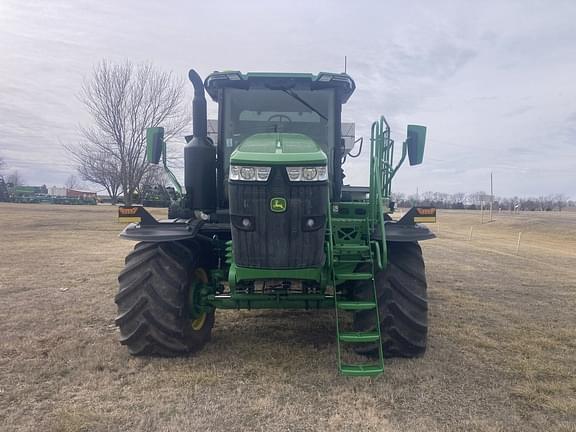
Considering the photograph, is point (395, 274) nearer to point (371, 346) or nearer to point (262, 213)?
point (371, 346)

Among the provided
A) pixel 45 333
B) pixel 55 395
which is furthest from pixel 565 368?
pixel 45 333

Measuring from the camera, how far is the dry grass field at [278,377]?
3.19 meters

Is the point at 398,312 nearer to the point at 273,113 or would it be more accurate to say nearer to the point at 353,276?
the point at 353,276

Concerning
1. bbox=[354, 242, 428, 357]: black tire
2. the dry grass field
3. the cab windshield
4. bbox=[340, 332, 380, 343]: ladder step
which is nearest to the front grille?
bbox=[340, 332, 380, 343]: ladder step

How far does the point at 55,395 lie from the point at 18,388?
0.36 m

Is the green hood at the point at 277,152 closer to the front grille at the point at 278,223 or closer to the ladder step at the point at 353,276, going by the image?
the front grille at the point at 278,223

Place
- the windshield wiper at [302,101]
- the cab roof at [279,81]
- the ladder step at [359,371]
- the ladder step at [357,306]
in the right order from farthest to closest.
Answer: the windshield wiper at [302,101] → the cab roof at [279,81] → the ladder step at [357,306] → the ladder step at [359,371]

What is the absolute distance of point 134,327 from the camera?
4188 millimetres

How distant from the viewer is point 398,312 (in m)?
4.17

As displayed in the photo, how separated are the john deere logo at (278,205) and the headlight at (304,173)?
0.20 metres

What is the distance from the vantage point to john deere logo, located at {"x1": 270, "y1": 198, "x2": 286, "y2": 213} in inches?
142

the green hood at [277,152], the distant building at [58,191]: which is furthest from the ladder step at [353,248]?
the distant building at [58,191]

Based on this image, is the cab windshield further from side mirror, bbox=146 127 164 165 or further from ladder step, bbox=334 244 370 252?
ladder step, bbox=334 244 370 252

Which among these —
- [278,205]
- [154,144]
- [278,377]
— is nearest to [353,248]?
[278,205]
